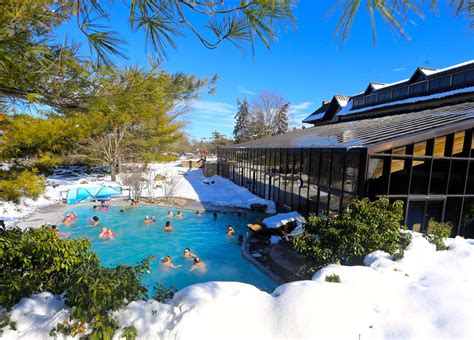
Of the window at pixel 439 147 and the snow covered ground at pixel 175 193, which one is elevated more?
the window at pixel 439 147

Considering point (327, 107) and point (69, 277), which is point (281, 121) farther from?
point (69, 277)

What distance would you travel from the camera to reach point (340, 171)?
832 centimetres

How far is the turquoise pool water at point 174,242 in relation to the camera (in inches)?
313

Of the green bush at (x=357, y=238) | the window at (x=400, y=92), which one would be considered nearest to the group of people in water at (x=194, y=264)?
the green bush at (x=357, y=238)

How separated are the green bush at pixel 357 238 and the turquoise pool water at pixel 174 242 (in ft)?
6.87

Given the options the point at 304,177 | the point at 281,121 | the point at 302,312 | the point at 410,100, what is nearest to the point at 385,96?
the point at 410,100

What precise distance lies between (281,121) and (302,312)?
139 ft

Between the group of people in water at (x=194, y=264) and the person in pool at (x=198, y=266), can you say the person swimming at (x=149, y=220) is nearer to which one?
the group of people in water at (x=194, y=264)

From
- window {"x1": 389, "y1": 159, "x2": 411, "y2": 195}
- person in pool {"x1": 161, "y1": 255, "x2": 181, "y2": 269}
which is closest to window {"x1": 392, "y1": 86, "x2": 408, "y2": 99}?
window {"x1": 389, "y1": 159, "x2": 411, "y2": 195}

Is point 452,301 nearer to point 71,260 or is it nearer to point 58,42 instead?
point 71,260

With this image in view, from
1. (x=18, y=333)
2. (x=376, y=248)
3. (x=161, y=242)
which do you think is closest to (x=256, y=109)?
(x=161, y=242)

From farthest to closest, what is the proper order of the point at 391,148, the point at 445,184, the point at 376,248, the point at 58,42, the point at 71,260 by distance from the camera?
the point at 445,184 → the point at 391,148 → the point at 376,248 → the point at 71,260 → the point at 58,42

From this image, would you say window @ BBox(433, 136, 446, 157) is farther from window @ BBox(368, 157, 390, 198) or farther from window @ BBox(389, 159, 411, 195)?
window @ BBox(368, 157, 390, 198)

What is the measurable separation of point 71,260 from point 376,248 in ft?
18.4
